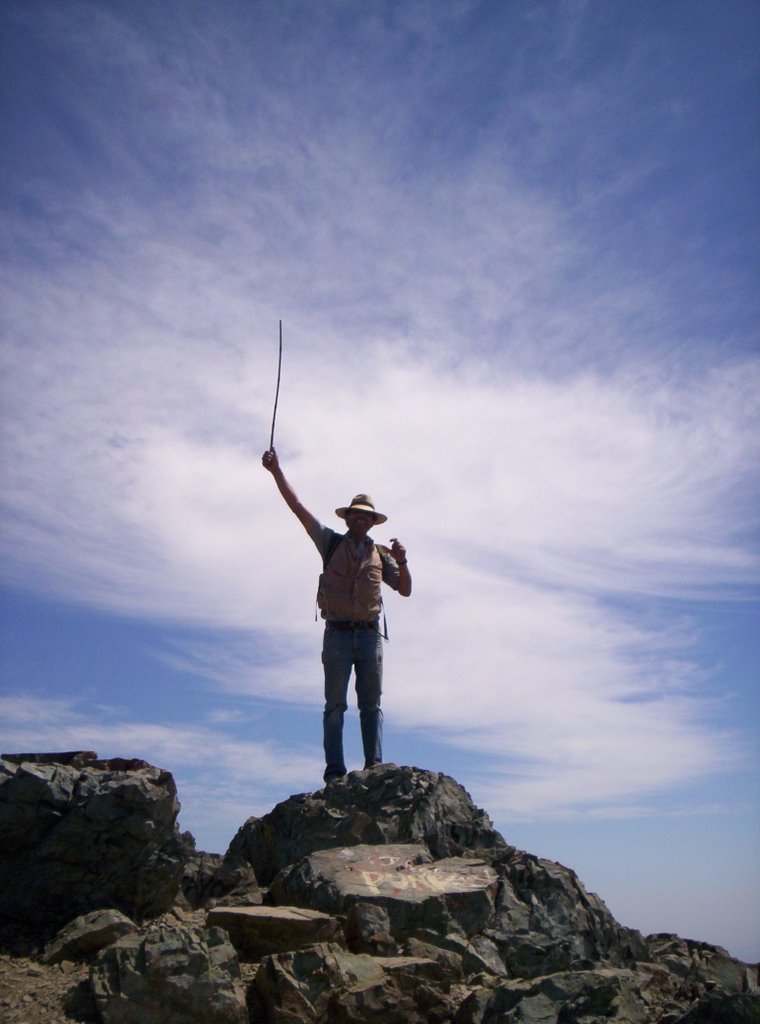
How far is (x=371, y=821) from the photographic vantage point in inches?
352

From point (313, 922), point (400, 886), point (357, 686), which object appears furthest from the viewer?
point (357, 686)

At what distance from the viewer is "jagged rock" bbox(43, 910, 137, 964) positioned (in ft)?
21.1

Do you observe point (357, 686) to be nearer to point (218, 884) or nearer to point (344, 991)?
point (218, 884)

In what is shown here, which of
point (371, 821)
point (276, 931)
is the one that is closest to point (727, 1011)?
point (276, 931)

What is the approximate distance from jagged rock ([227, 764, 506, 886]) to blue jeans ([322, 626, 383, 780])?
0.62m

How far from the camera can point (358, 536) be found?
1116 cm

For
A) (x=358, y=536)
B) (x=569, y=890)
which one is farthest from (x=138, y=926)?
(x=358, y=536)

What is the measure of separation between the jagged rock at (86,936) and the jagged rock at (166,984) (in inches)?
29.6

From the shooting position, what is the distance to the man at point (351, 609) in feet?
34.1

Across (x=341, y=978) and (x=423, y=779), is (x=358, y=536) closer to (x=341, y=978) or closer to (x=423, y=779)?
(x=423, y=779)

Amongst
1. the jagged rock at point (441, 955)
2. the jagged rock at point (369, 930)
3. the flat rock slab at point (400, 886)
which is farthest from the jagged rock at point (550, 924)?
the jagged rock at point (369, 930)

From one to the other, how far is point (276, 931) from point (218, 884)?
6.53ft

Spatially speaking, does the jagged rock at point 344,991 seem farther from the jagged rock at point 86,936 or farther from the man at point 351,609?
the man at point 351,609

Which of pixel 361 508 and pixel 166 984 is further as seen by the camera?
pixel 361 508
